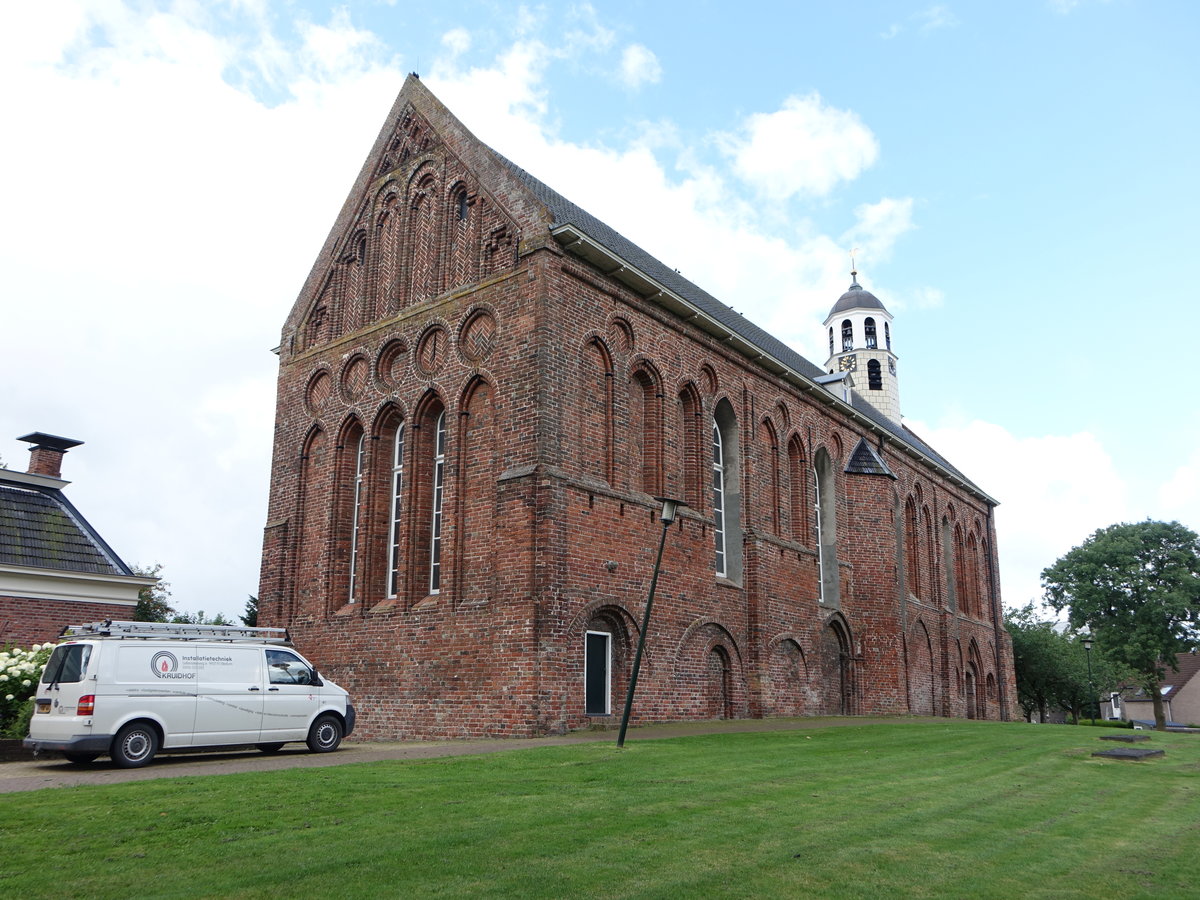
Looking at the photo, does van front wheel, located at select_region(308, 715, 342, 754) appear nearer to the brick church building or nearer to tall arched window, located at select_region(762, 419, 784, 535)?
the brick church building

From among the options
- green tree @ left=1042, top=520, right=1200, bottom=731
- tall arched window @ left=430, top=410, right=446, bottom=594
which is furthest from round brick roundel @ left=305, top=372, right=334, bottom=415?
green tree @ left=1042, top=520, right=1200, bottom=731

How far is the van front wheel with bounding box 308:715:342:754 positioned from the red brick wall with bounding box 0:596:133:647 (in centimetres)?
1041

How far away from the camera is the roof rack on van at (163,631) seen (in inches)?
506

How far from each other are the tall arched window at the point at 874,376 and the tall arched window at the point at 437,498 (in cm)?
2791

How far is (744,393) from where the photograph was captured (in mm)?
24672

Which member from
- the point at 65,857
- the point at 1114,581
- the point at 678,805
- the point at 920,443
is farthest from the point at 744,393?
the point at 1114,581

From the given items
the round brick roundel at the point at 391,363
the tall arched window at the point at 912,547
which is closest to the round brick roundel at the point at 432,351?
the round brick roundel at the point at 391,363

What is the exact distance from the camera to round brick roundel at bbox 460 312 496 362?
19337 mm

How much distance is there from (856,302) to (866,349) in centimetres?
239

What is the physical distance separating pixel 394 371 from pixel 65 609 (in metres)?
9.57

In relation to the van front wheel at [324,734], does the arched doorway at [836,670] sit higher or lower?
higher

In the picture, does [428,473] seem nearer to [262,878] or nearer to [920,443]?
[262,878]

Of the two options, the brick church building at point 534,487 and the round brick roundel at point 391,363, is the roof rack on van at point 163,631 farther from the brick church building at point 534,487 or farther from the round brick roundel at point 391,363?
the round brick roundel at point 391,363

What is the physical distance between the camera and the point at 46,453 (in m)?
24.1
